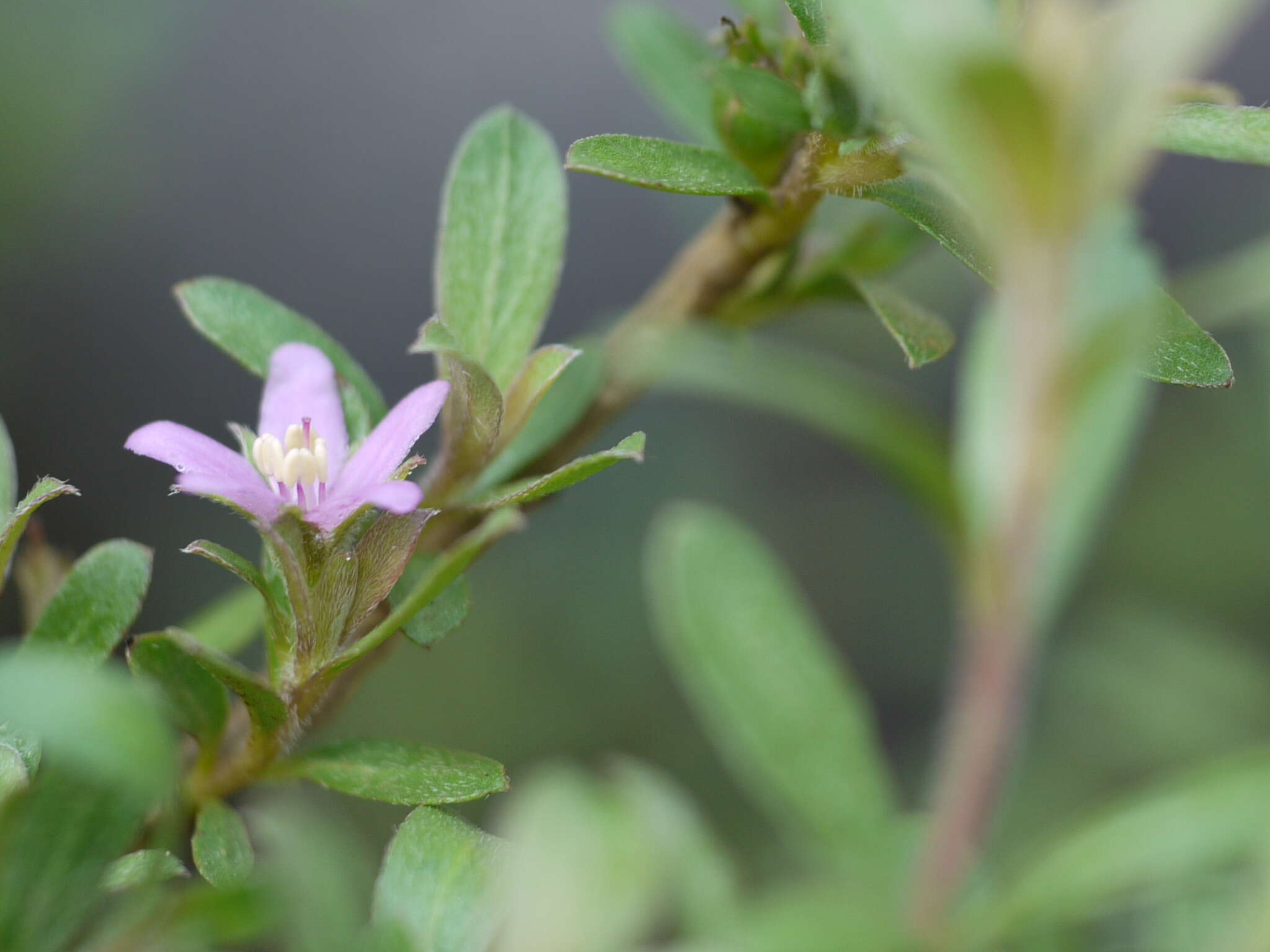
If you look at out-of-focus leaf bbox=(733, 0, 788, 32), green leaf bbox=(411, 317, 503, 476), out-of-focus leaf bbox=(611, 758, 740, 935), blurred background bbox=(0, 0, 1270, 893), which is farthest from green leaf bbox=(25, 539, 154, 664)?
blurred background bbox=(0, 0, 1270, 893)

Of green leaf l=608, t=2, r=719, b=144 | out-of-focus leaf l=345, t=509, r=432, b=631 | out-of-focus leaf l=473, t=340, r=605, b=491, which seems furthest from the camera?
Result: green leaf l=608, t=2, r=719, b=144

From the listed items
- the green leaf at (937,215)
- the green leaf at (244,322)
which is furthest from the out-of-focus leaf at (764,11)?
the green leaf at (244,322)

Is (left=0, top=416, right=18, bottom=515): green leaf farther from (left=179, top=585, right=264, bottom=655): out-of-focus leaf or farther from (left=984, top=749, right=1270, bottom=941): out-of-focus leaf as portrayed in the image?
(left=984, top=749, right=1270, bottom=941): out-of-focus leaf

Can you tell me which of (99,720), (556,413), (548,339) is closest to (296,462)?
(556,413)

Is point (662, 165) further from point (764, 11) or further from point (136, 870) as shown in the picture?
point (136, 870)

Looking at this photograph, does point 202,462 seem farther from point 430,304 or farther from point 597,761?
point 430,304
